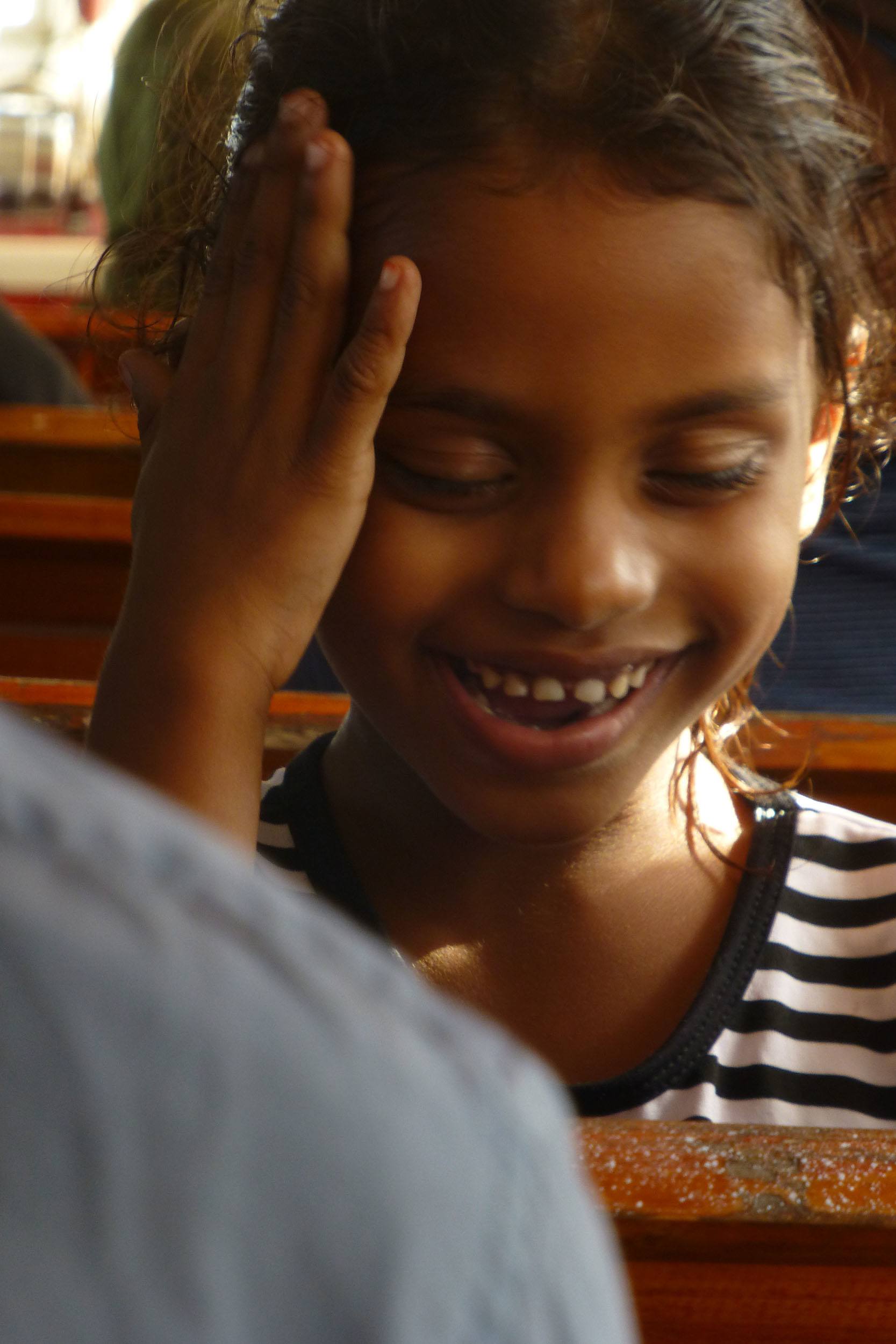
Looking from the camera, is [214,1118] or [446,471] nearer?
[214,1118]

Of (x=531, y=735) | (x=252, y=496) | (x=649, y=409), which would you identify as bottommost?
(x=531, y=735)

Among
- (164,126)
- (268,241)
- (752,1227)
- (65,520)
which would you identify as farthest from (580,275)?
(65,520)

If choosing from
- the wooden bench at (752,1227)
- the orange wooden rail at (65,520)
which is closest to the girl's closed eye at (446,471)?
the wooden bench at (752,1227)

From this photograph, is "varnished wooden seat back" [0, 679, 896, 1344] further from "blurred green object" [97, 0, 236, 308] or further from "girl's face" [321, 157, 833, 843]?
"blurred green object" [97, 0, 236, 308]

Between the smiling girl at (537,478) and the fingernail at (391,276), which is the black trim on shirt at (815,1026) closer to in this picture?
the smiling girl at (537,478)

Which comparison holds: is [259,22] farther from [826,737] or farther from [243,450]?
[826,737]

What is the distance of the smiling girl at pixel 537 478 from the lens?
0.76 m

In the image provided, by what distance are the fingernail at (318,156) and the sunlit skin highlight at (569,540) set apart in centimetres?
4

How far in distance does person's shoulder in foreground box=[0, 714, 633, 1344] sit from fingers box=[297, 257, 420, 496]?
60 centimetres

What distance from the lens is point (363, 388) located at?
2.55ft

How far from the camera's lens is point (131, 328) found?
1.17 metres

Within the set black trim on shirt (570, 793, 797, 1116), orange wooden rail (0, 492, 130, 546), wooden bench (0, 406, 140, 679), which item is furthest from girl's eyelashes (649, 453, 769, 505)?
orange wooden rail (0, 492, 130, 546)

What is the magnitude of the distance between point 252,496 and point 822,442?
39cm

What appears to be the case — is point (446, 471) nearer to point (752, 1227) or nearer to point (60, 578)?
point (752, 1227)
